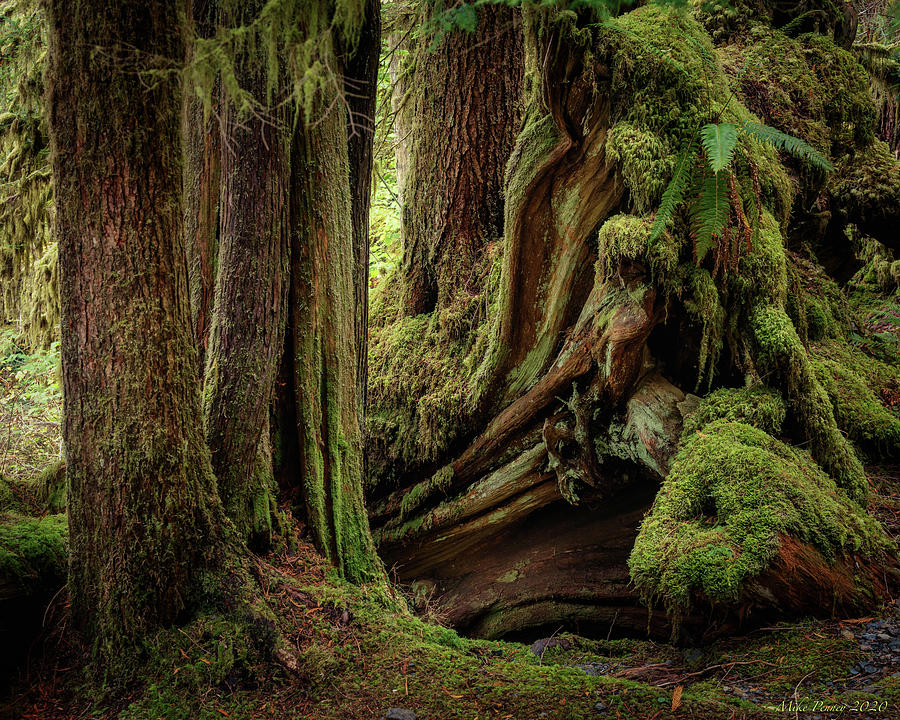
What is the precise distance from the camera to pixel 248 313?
3.40m

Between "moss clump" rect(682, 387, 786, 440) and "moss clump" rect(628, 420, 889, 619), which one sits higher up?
"moss clump" rect(682, 387, 786, 440)

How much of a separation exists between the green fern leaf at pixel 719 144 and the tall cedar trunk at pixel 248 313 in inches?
86.2

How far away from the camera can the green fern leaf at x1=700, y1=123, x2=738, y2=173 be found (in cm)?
297

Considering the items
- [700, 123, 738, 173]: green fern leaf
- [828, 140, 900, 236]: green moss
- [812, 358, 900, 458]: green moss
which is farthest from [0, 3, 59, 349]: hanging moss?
[828, 140, 900, 236]: green moss

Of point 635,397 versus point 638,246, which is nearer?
point 638,246

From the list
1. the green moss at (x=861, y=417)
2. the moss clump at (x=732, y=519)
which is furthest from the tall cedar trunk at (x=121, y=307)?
the green moss at (x=861, y=417)

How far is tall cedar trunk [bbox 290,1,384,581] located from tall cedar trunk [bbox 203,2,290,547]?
21 cm

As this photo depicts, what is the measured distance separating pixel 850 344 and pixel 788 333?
6.46 feet

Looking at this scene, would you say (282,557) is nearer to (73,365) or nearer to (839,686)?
(73,365)

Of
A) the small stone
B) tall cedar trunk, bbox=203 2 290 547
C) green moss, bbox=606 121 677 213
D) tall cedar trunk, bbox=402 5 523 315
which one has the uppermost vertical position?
tall cedar trunk, bbox=402 5 523 315

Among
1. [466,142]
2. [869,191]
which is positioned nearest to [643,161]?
A: [466,142]

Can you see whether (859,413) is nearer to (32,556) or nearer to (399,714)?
(399,714)

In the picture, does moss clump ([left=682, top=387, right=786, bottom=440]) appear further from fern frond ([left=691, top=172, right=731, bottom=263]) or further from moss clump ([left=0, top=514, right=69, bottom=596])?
moss clump ([left=0, top=514, right=69, bottom=596])

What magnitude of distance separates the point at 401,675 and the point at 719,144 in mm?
2996
